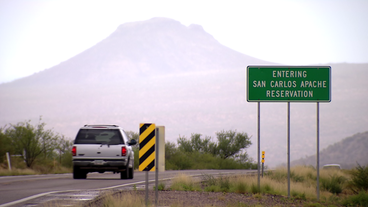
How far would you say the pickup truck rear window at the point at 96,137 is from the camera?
2053 cm

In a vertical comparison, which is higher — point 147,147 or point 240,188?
point 147,147

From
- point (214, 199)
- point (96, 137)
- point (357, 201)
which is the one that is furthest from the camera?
point (96, 137)

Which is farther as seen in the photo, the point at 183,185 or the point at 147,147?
the point at 183,185

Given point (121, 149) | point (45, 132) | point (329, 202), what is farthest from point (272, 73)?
point (45, 132)

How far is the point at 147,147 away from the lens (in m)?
12.4

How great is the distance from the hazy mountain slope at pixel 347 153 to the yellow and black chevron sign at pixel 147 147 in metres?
81.7

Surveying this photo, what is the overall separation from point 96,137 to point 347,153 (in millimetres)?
82320

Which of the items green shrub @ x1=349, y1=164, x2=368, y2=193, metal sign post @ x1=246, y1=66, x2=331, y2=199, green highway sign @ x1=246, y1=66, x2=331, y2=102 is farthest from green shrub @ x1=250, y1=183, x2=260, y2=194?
green shrub @ x1=349, y1=164, x2=368, y2=193

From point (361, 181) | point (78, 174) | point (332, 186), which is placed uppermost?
point (78, 174)

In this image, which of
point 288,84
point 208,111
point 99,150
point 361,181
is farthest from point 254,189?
point 208,111

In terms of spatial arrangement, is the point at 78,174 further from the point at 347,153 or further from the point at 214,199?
the point at 347,153

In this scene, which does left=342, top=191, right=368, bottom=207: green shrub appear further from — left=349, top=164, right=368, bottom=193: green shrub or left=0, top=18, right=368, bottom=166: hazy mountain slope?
left=0, top=18, right=368, bottom=166: hazy mountain slope

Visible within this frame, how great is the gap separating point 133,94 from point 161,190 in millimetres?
178546

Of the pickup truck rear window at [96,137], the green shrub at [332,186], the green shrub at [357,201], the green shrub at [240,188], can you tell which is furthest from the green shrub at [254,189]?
the green shrub at [332,186]
